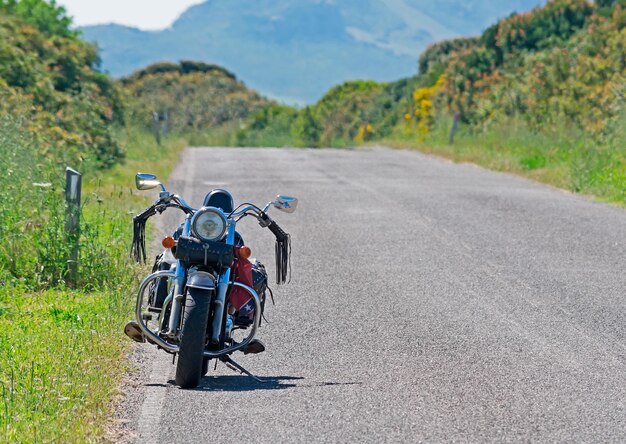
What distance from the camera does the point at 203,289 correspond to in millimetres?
6883

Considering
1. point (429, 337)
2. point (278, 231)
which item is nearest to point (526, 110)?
point (429, 337)

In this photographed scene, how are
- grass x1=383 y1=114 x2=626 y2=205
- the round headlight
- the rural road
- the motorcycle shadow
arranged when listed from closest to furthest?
the rural road < the round headlight < the motorcycle shadow < grass x1=383 y1=114 x2=626 y2=205

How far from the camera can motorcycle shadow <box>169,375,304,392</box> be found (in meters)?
7.17

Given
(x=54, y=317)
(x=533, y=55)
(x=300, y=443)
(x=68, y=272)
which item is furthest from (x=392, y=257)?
(x=533, y=55)

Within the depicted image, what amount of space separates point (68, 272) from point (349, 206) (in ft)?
25.3

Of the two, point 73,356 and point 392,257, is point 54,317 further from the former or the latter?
point 392,257

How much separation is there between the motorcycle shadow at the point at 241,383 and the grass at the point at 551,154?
12.1 m

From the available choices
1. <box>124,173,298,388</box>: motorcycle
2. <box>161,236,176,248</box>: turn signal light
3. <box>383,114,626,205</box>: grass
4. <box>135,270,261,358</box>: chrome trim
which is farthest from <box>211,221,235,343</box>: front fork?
<box>383,114,626,205</box>: grass

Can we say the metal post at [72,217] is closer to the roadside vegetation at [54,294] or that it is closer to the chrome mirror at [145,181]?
the roadside vegetation at [54,294]

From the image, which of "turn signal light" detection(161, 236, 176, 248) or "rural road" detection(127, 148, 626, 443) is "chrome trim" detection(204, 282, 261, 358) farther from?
"turn signal light" detection(161, 236, 176, 248)

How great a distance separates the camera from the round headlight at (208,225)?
22.8 feet

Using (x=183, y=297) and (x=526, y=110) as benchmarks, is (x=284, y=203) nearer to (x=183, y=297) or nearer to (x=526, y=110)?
(x=183, y=297)

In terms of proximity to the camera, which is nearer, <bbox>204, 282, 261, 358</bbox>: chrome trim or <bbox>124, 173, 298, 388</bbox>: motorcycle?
<bbox>124, 173, 298, 388</bbox>: motorcycle

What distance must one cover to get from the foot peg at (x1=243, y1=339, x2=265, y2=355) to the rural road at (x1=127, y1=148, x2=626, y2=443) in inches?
7.6
